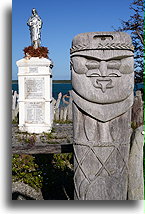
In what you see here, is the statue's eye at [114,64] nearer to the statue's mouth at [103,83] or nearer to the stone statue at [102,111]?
the stone statue at [102,111]

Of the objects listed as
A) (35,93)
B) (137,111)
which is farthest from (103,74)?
(35,93)

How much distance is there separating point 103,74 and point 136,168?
0.96m

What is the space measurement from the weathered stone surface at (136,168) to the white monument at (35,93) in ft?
19.7

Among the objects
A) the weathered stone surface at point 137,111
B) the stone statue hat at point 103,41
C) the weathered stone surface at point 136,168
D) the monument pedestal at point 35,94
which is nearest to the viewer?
the stone statue hat at point 103,41

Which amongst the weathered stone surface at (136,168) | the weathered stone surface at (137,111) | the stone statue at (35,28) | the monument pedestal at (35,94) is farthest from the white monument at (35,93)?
the weathered stone surface at (136,168)

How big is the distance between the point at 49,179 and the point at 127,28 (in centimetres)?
732

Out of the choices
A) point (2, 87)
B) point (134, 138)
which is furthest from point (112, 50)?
point (2, 87)

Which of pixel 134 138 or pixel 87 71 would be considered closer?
pixel 87 71

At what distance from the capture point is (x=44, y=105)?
27.5ft

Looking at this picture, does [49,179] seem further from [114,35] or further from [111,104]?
[114,35]

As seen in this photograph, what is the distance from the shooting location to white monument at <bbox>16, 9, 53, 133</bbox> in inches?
328

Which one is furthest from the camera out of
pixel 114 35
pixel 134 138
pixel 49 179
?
pixel 49 179

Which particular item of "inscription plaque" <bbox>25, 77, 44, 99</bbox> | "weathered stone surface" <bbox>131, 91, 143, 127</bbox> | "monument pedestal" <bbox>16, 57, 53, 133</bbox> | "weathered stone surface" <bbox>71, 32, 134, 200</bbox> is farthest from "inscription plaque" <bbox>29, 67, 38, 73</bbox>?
"weathered stone surface" <bbox>71, 32, 134, 200</bbox>

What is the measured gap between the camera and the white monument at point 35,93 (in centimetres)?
834
